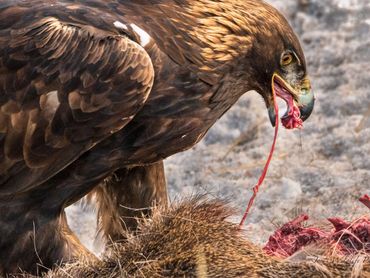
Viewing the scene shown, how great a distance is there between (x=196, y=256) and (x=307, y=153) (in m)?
3.00

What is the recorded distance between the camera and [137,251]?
376 cm

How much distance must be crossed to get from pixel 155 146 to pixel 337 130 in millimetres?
2263

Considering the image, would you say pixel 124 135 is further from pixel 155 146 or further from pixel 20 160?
pixel 20 160

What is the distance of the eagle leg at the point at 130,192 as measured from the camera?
5.04 metres

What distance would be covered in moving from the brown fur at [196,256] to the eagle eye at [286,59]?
1.12 m

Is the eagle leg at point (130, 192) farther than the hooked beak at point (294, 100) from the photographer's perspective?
Yes

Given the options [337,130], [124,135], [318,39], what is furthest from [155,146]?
[318,39]

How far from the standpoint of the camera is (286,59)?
4.91 meters

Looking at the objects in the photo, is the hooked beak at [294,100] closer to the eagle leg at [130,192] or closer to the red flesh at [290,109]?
the red flesh at [290,109]

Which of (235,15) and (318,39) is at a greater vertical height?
(235,15)

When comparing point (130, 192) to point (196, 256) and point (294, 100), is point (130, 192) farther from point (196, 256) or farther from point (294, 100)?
point (196, 256)

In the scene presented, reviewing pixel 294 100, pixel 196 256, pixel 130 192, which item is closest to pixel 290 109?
pixel 294 100

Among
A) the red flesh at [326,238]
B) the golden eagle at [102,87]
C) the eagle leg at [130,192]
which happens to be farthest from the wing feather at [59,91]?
the red flesh at [326,238]

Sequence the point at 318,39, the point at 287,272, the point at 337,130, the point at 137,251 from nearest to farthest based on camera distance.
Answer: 1. the point at 287,272
2. the point at 137,251
3. the point at 337,130
4. the point at 318,39
